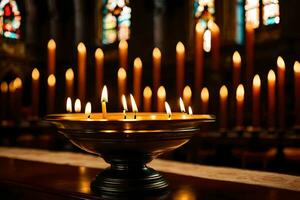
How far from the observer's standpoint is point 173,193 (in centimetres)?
115

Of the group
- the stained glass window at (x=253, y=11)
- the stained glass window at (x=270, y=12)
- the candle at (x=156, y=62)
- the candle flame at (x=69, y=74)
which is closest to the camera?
the candle flame at (x=69, y=74)

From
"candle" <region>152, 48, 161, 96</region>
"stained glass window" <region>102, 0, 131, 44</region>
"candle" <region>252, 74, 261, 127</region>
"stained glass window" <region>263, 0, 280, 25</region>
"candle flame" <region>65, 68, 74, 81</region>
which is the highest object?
"stained glass window" <region>102, 0, 131, 44</region>

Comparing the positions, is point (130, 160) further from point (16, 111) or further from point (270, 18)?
point (270, 18)

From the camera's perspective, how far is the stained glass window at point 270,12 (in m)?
7.42

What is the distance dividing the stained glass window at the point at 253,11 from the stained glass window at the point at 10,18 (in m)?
7.30

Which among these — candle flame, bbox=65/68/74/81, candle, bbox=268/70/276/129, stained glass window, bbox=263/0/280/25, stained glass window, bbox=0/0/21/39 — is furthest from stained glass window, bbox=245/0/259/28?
stained glass window, bbox=0/0/21/39

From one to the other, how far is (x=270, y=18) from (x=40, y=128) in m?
5.51

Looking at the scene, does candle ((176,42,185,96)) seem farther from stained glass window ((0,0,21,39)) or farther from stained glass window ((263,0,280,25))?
stained glass window ((0,0,21,39))

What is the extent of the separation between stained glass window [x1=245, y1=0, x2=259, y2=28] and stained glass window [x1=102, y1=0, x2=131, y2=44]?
11.2ft

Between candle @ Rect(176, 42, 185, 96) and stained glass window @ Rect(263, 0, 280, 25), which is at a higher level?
stained glass window @ Rect(263, 0, 280, 25)

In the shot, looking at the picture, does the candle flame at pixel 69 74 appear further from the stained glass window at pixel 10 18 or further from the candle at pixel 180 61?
the stained glass window at pixel 10 18

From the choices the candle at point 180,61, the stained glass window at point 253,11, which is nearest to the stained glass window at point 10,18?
the stained glass window at point 253,11

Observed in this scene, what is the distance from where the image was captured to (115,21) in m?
10.6

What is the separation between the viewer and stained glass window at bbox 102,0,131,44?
10.2 meters
